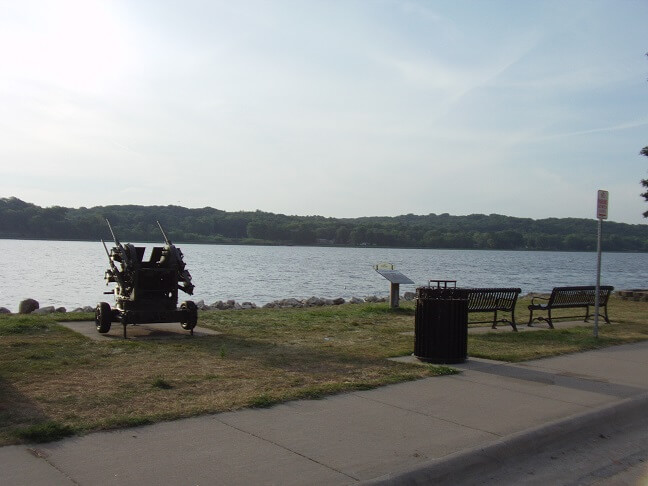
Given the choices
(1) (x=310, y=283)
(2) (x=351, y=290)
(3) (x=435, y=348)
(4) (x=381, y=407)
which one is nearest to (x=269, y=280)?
(1) (x=310, y=283)

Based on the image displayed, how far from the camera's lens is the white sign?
12248 millimetres

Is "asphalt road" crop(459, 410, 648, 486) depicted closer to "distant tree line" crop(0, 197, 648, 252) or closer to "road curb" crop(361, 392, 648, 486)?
"road curb" crop(361, 392, 648, 486)

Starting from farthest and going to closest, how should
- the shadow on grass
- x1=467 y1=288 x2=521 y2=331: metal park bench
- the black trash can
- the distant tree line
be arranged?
the distant tree line, x1=467 y1=288 x2=521 y2=331: metal park bench, the black trash can, the shadow on grass

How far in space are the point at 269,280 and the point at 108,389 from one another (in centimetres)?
3303

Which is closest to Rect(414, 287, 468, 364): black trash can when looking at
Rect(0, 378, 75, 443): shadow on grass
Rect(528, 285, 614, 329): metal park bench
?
Rect(0, 378, 75, 443): shadow on grass

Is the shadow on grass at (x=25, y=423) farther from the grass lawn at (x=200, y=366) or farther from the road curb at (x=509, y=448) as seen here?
the road curb at (x=509, y=448)

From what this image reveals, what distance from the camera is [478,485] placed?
4977 mm

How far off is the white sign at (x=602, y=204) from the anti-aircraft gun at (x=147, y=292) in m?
7.48

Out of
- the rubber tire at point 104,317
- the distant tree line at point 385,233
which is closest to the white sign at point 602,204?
the rubber tire at point 104,317

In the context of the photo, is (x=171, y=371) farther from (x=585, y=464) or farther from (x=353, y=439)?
(x=585, y=464)

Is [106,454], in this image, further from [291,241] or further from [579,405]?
[291,241]

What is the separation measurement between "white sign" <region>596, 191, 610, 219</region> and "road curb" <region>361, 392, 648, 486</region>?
18.6 ft

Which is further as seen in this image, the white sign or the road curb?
the white sign

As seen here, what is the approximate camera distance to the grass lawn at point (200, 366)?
20.2 feet
